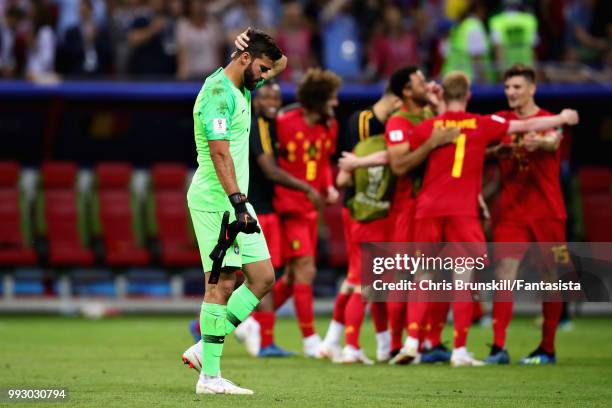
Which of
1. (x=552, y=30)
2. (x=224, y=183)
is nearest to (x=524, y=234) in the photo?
(x=224, y=183)

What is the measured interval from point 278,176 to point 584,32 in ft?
32.0

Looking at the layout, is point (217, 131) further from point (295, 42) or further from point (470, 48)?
point (295, 42)

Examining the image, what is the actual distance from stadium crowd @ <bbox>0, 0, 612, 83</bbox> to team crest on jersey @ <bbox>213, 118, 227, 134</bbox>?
33.7ft

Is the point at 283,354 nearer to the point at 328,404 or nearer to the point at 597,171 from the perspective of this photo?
the point at 328,404

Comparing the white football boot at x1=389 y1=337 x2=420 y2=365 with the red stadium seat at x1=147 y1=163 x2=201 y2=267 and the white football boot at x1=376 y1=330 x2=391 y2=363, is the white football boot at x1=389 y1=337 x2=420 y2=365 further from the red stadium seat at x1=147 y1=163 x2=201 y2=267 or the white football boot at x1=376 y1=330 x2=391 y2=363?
the red stadium seat at x1=147 y1=163 x2=201 y2=267

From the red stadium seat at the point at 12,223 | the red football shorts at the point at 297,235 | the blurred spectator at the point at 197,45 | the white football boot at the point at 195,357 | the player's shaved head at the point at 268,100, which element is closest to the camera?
the white football boot at the point at 195,357

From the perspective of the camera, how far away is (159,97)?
18.7 m

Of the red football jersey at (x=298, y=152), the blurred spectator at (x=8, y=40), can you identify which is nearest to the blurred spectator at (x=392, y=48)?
the blurred spectator at (x=8, y=40)

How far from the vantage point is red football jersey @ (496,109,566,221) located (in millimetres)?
10453

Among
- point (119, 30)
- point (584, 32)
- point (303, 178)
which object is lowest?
point (303, 178)

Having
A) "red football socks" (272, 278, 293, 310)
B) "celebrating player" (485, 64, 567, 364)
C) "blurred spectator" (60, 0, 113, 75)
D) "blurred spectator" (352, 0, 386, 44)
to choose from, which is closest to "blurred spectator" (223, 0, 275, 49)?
"blurred spectator" (352, 0, 386, 44)

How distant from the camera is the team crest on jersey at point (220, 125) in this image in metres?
7.64

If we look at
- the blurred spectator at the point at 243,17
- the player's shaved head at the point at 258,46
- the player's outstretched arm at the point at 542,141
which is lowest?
the player's outstretched arm at the point at 542,141

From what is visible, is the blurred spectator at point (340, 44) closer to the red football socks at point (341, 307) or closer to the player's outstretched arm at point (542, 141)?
the red football socks at point (341, 307)
